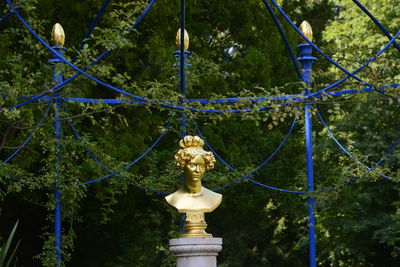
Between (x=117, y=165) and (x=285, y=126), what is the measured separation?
7766 mm

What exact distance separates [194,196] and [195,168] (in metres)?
0.24

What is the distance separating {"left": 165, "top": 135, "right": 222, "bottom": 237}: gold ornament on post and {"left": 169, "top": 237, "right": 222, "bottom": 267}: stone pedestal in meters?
0.12

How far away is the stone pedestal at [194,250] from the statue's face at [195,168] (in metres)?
0.51

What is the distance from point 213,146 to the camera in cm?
1422

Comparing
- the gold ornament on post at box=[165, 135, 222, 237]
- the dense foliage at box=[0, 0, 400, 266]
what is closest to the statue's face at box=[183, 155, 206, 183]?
the gold ornament on post at box=[165, 135, 222, 237]

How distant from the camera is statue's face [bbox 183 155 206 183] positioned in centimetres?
677

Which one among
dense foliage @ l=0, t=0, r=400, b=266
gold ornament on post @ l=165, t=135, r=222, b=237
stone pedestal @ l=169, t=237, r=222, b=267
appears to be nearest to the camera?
stone pedestal @ l=169, t=237, r=222, b=267

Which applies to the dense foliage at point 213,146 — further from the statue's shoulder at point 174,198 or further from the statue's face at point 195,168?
the statue's face at point 195,168

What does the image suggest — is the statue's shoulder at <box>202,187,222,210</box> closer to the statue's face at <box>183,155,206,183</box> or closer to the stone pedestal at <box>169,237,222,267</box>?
the statue's face at <box>183,155,206,183</box>

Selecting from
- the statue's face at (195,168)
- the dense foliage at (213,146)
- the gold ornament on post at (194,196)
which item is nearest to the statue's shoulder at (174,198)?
the gold ornament on post at (194,196)

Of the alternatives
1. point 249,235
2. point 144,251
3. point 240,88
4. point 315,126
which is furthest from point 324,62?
point 144,251

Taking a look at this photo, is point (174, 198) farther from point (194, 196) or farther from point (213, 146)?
point (213, 146)

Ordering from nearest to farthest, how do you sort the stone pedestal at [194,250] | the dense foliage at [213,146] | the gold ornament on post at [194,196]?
the stone pedestal at [194,250], the gold ornament on post at [194,196], the dense foliage at [213,146]

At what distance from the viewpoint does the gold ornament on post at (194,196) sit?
6719 millimetres
